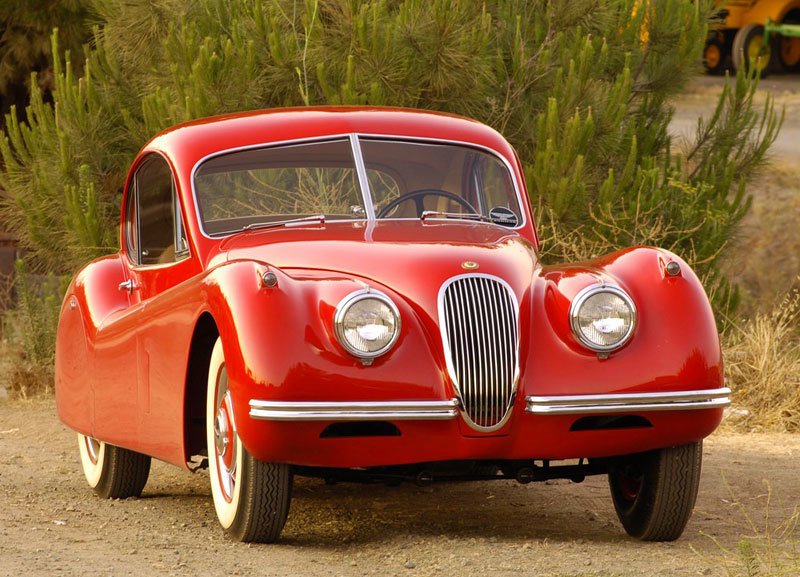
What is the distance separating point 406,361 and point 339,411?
308mm

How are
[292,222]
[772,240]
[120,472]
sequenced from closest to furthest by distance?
[292,222] → [120,472] → [772,240]

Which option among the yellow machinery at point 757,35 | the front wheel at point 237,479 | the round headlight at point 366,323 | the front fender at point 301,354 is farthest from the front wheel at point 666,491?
the yellow machinery at point 757,35

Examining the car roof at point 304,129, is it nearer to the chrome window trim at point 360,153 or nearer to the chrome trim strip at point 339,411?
the chrome window trim at point 360,153

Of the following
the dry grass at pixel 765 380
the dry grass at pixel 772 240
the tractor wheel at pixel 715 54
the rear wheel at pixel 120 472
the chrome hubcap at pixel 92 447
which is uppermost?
the rear wheel at pixel 120 472

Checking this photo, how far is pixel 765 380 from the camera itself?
9734 millimetres

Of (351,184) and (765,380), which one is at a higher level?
(351,184)

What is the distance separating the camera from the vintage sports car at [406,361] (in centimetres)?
468

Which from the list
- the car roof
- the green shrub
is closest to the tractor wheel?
the green shrub

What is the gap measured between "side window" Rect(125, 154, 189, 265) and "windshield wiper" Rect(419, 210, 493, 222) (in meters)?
1.10

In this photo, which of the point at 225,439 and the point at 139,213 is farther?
the point at 139,213

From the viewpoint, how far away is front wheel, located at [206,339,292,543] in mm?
4852

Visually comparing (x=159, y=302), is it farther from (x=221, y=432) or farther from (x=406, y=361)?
(x=406, y=361)

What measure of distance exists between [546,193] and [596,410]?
598cm

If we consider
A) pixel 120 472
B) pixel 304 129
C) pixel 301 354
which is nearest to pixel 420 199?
pixel 304 129
